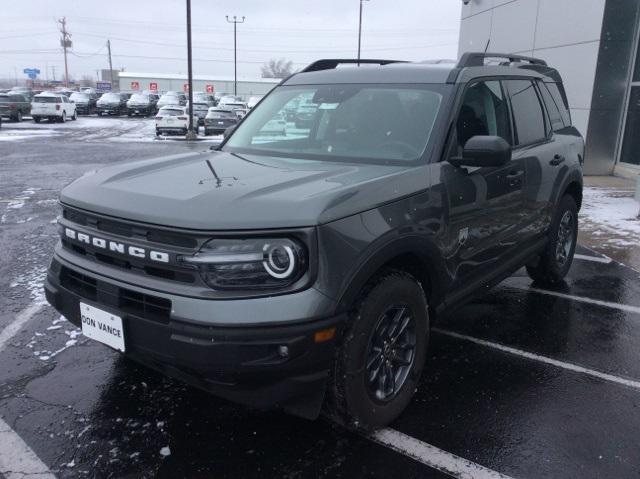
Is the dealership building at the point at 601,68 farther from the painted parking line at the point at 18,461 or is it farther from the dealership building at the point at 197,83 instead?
the dealership building at the point at 197,83

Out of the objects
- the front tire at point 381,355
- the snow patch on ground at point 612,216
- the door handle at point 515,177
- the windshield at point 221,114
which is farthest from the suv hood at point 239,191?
the windshield at point 221,114

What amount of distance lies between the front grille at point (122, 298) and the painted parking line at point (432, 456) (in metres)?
1.32

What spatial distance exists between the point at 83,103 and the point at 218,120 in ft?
72.1

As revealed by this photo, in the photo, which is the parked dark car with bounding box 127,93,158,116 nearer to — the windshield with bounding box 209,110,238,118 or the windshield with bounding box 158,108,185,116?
the windshield with bounding box 158,108,185,116

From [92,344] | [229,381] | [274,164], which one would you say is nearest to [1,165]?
[92,344]

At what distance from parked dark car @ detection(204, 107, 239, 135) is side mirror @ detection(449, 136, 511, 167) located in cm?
2400

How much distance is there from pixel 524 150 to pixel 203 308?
2968mm

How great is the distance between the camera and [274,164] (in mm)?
3408

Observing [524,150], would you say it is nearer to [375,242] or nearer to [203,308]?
[375,242]

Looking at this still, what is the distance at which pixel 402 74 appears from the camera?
3.81 meters

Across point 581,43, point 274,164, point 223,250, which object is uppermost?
point 581,43

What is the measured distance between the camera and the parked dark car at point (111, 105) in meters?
42.4

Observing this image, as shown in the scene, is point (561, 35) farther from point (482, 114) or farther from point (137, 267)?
point (137, 267)

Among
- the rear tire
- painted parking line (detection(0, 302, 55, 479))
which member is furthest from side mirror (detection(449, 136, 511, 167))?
painted parking line (detection(0, 302, 55, 479))
